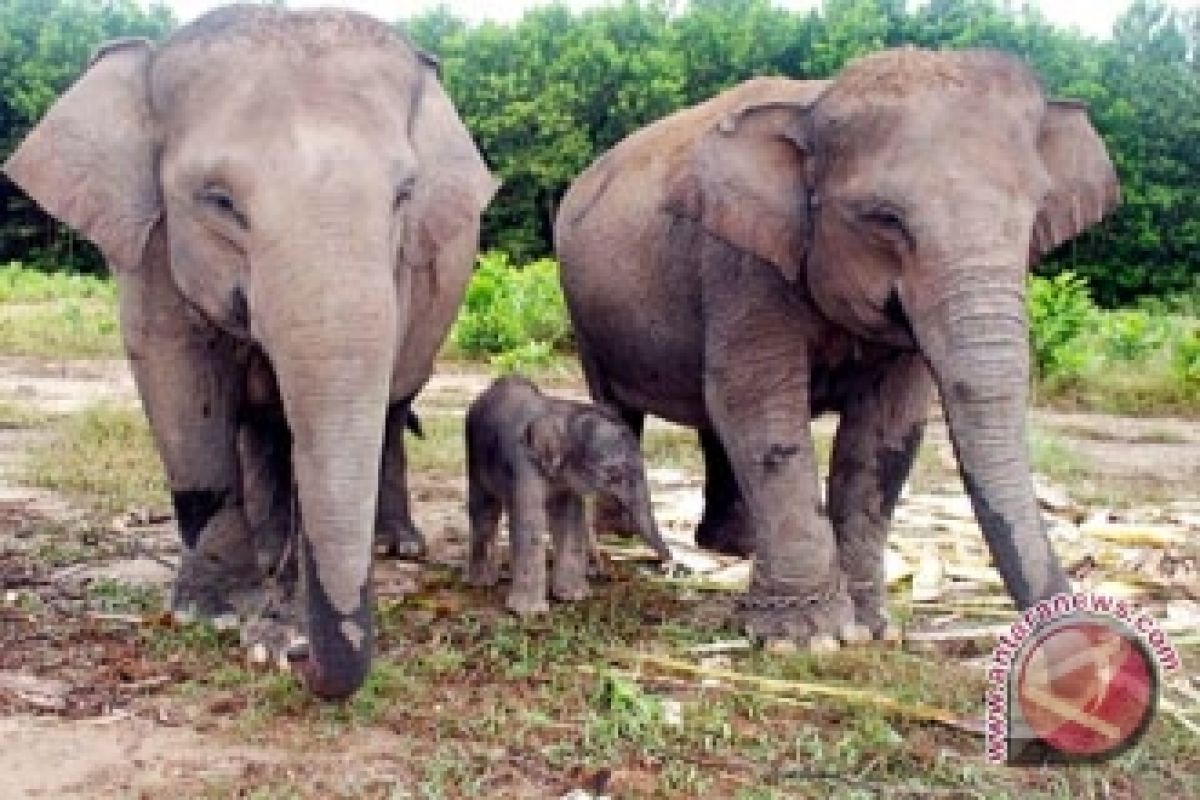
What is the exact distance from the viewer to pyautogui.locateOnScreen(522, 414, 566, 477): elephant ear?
600cm

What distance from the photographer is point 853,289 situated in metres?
5.16

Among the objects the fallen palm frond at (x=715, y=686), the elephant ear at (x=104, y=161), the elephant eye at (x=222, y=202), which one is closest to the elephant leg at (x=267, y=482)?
the elephant ear at (x=104, y=161)

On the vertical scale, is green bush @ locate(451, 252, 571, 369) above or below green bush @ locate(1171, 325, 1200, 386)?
below

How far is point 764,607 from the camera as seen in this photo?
5.63m

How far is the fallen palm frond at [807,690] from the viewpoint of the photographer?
15.0 feet

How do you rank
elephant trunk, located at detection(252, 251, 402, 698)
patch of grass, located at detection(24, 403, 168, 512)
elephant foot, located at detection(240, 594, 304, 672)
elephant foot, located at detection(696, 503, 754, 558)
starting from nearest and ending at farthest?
elephant trunk, located at detection(252, 251, 402, 698) < elephant foot, located at detection(240, 594, 304, 672) < elephant foot, located at detection(696, 503, 754, 558) < patch of grass, located at detection(24, 403, 168, 512)

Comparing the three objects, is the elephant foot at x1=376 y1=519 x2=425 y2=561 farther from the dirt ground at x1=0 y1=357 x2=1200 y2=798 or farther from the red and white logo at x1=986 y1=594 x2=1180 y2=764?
the red and white logo at x1=986 y1=594 x2=1180 y2=764

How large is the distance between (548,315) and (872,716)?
12909 millimetres

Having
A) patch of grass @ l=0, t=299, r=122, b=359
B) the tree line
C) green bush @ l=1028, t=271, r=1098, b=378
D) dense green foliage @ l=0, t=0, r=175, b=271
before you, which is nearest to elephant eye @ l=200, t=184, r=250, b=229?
green bush @ l=1028, t=271, r=1098, b=378

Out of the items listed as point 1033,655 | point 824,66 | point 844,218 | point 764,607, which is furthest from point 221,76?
point 824,66

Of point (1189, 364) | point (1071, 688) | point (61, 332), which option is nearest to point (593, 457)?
point (1071, 688)

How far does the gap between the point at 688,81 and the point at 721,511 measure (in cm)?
3177

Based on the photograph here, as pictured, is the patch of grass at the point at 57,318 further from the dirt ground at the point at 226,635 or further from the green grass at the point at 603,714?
the green grass at the point at 603,714

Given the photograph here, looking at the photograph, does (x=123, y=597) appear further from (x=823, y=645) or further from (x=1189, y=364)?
(x=1189, y=364)
